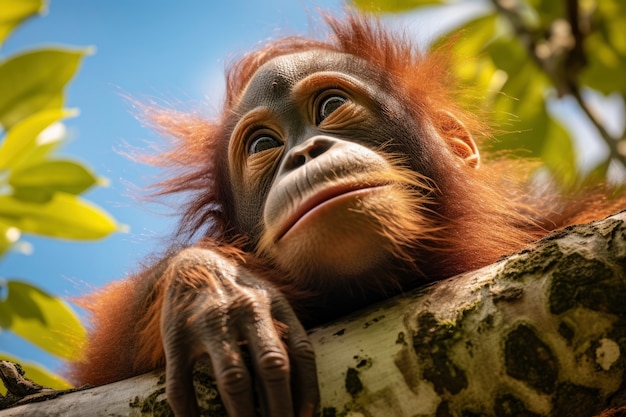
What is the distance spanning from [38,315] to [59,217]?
521 mm

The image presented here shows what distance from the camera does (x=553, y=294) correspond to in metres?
1.87

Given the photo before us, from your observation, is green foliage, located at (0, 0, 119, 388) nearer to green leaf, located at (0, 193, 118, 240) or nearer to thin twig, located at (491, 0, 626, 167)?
green leaf, located at (0, 193, 118, 240)

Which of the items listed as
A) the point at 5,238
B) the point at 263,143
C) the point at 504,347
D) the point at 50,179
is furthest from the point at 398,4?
the point at 504,347

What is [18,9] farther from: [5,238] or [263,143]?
[263,143]

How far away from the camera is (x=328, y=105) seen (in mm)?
3076

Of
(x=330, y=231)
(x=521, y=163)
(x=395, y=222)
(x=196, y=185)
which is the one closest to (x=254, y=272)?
(x=330, y=231)

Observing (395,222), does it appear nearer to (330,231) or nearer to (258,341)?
(330,231)

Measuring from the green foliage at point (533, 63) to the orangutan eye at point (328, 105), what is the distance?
1.09m

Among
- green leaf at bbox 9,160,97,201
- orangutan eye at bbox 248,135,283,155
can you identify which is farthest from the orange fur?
green leaf at bbox 9,160,97,201

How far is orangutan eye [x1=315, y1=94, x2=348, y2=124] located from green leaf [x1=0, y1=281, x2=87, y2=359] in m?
1.73

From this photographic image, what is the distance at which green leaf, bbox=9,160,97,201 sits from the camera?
11.8 feet

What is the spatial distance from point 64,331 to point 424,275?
2.10m

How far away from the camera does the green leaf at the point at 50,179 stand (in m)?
3.61

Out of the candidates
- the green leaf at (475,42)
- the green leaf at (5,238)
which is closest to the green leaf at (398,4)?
the green leaf at (475,42)
